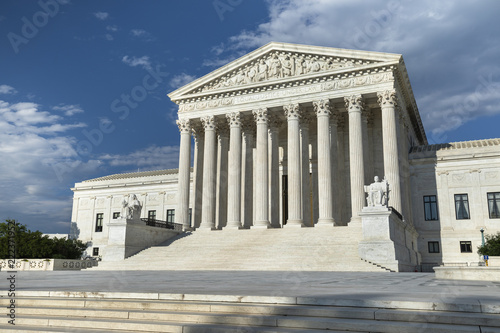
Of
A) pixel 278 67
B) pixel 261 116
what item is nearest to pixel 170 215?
pixel 261 116

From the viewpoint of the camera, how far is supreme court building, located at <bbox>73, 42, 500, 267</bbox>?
3741cm

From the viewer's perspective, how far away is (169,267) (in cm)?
2969

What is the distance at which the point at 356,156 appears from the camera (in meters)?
36.3

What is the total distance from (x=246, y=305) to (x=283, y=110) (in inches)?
1372

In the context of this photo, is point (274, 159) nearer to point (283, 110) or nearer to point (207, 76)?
point (283, 110)

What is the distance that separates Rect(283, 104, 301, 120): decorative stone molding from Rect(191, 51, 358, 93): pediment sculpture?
3.09 metres

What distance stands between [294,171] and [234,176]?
6227mm

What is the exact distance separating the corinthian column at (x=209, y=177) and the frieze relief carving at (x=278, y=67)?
13.7 ft

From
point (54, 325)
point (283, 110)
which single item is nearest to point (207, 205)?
point (283, 110)

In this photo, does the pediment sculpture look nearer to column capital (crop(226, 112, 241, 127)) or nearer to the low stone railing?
column capital (crop(226, 112, 241, 127))

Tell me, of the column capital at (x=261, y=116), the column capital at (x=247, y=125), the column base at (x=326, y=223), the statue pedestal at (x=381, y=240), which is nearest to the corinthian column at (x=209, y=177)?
the column capital at (x=247, y=125)

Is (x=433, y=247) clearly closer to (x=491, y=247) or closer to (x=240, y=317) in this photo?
(x=491, y=247)

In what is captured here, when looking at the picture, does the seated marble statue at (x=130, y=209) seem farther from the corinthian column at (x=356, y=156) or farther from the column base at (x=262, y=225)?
the corinthian column at (x=356, y=156)

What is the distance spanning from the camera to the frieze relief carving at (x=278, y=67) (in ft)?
130
